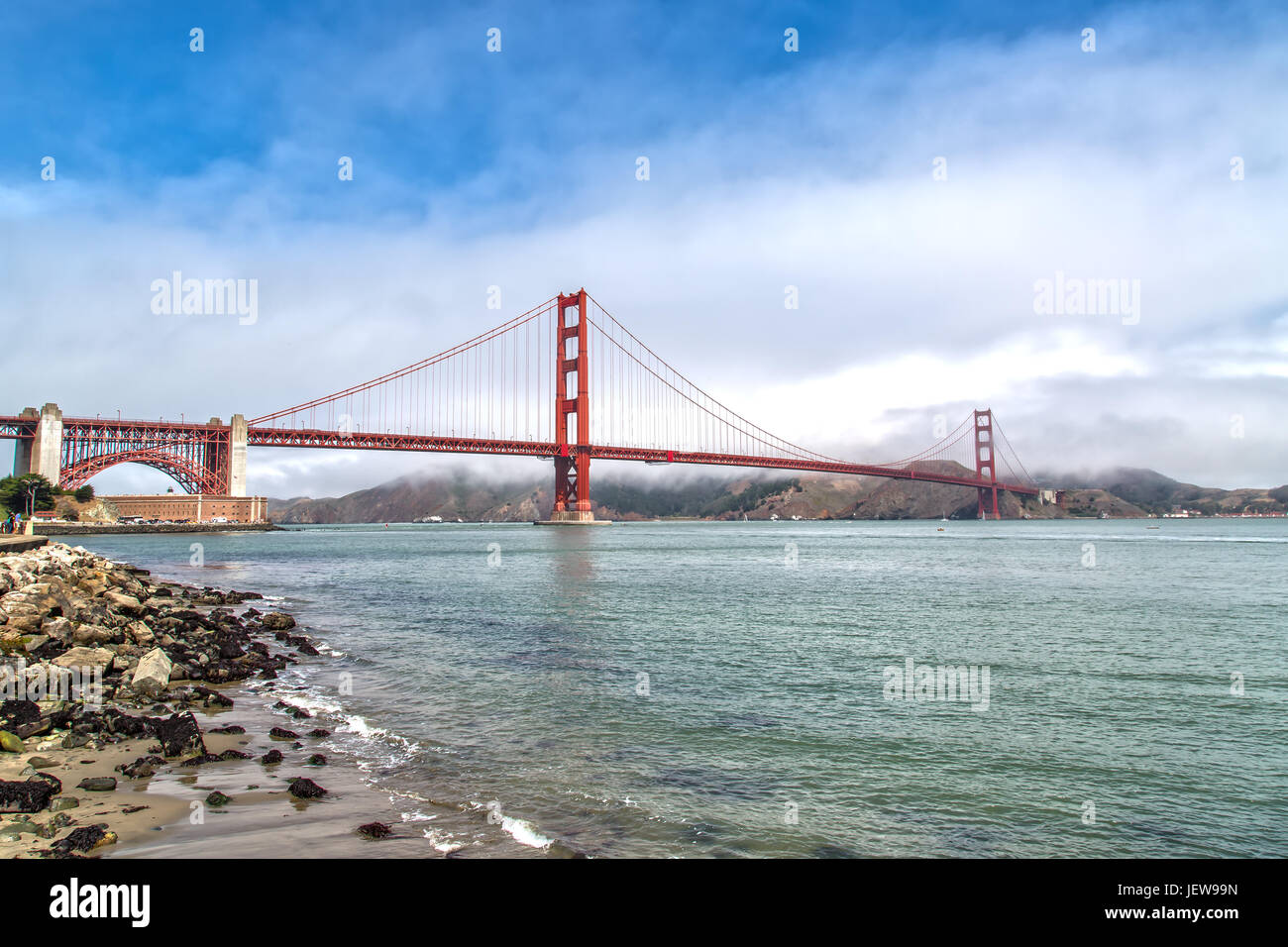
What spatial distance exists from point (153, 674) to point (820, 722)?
10.6m

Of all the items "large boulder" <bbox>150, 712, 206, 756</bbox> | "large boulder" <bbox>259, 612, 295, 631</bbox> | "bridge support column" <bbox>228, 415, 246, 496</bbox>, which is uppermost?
"bridge support column" <bbox>228, 415, 246, 496</bbox>

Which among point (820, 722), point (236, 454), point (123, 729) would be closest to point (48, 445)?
point (236, 454)

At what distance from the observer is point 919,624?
21.1 meters

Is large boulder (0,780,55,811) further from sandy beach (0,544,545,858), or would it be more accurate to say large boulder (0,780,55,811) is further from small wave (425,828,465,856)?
small wave (425,828,465,856)

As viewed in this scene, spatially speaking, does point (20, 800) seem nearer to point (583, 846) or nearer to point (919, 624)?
point (583, 846)

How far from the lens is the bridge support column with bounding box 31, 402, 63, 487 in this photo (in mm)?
87812

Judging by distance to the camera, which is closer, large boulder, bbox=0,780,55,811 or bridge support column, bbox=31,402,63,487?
large boulder, bbox=0,780,55,811

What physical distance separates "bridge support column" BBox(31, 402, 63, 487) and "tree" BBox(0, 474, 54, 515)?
7.22m

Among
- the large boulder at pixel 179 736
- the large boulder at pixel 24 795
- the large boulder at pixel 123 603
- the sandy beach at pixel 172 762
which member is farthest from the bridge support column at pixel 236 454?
the large boulder at pixel 24 795

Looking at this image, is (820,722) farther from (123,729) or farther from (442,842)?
(123,729)

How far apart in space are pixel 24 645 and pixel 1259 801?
57.9 feet

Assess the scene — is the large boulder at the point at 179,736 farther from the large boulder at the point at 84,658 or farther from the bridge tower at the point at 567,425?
the bridge tower at the point at 567,425

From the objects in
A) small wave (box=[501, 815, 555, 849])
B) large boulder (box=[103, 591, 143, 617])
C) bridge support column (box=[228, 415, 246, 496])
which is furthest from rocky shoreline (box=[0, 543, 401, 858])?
bridge support column (box=[228, 415, 246, 496])

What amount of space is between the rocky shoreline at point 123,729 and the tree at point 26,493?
7053cm
